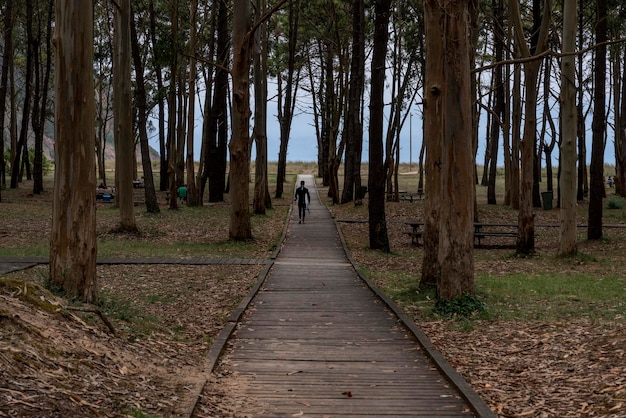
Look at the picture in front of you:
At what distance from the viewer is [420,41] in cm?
3472

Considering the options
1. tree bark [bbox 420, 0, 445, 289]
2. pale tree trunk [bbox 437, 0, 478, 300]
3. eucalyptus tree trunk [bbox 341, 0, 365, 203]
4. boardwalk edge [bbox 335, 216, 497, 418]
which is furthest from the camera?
eucalyptus tree trunk [bbox 341, 0, 365, 203]

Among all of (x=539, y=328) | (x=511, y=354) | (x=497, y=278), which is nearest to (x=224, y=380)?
(x=511, y=354)

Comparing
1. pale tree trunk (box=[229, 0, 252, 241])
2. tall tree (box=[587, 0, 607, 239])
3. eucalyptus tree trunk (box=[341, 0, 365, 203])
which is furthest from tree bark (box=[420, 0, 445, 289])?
eucalyptus tree trunk (box=[341, 0, 365, 203])

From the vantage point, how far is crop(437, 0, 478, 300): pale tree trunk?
1033 cm

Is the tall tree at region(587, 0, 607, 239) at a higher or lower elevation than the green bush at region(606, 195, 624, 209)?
higher

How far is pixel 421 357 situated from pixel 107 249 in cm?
1230

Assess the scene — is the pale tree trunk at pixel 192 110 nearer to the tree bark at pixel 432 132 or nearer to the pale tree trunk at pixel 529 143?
the pale tree trunk at pixel 529 143

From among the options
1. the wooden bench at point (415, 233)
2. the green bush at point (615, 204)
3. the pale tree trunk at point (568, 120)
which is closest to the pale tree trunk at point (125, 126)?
the wooden bench at point (415, 233)

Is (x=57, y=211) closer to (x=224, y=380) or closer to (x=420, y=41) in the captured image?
(x=224, y=380)

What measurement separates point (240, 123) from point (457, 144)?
10.5 meters

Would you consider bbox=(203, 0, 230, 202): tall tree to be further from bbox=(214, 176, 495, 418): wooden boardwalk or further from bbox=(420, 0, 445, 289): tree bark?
bbox=(214, 176, 495, 418): wooden boardwalk

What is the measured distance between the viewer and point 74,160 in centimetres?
898

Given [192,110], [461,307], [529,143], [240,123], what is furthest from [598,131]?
[192,110]

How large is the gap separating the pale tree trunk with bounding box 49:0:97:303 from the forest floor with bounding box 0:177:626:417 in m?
0.68
